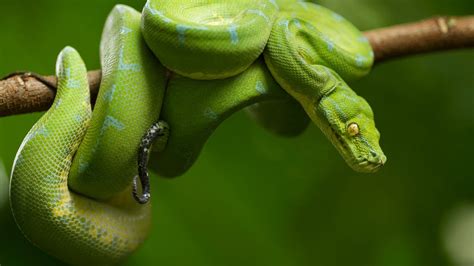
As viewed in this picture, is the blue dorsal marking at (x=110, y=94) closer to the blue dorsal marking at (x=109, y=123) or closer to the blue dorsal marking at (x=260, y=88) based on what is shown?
the blue dorsal marking at (x=109, y=123)

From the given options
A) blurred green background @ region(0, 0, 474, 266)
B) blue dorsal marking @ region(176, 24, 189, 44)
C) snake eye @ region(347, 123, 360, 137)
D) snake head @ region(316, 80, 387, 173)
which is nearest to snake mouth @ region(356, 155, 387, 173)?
snake head @ region(316, 80, 387, 173)

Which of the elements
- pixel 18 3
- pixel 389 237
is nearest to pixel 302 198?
pixel 389 237

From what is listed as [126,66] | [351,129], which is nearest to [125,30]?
[126,66]

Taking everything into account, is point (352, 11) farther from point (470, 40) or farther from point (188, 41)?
point (188, 41)

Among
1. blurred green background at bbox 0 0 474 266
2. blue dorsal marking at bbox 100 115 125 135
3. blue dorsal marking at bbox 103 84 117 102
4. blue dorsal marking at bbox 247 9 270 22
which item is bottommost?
blurred green background at bbox 0 0 474 266

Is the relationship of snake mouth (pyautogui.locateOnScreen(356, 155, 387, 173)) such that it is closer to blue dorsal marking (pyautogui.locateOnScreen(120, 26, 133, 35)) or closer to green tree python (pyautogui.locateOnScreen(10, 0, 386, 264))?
green tree python (pyautogui.locateOnScreen(10, 0, 386, 264))

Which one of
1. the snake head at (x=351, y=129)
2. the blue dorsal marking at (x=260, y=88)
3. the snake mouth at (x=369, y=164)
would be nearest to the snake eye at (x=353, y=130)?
the snake head at (x=351, y=129)

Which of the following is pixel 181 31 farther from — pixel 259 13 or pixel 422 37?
pixel 422 37
